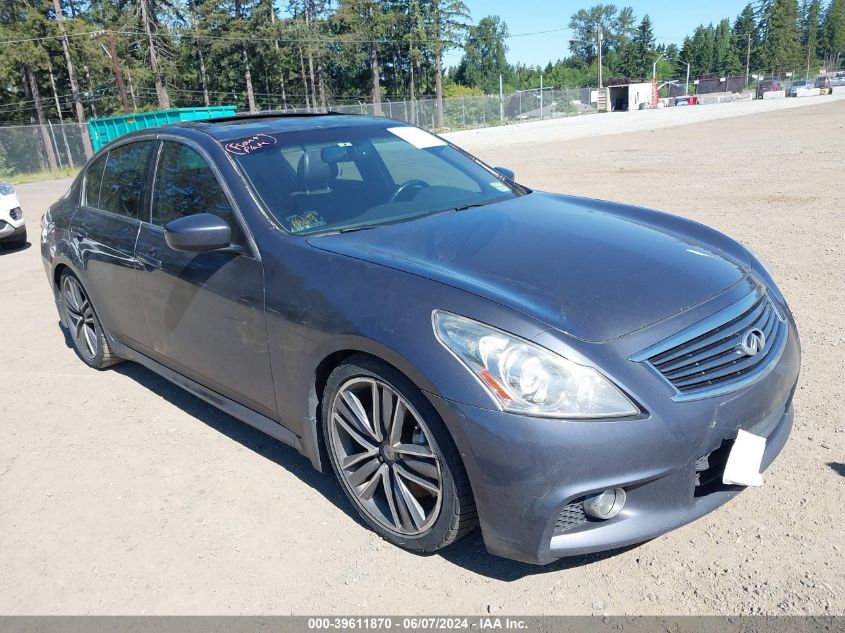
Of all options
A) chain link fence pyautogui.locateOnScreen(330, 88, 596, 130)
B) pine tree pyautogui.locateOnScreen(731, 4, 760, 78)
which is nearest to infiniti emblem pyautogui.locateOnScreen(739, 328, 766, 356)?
chain link fence pyautogui.locateOnScreen(330, 88, 596, 130)

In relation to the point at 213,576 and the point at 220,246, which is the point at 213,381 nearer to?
the point at 220,246

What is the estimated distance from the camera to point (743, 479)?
2379 mm

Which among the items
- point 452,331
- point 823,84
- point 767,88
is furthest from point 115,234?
point 823,84

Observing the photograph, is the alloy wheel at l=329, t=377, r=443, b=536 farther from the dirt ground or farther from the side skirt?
the side skirt

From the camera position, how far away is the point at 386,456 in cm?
273

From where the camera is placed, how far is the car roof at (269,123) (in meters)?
3.69

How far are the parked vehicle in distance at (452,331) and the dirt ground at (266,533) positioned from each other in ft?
0.83

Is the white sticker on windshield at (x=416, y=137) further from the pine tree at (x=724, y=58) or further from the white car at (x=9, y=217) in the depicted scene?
the pine tree at (x=724, y=58)

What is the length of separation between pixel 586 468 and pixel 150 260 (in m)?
2.66

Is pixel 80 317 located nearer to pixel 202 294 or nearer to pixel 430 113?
pixel 202 294

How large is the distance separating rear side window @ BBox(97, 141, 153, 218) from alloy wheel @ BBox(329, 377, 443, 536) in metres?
2.06

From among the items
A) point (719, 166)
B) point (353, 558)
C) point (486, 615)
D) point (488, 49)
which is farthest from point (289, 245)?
point (488, 49)

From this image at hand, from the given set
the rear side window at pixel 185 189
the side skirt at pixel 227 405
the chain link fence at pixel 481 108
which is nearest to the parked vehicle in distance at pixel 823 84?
the chain link fence at pixel 481 108

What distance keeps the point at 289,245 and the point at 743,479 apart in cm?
199
